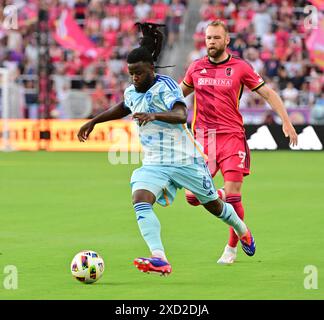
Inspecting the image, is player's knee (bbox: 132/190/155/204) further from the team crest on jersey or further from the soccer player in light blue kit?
the team crest on jersey

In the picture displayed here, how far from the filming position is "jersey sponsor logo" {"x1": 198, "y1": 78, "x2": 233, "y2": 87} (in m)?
10.6

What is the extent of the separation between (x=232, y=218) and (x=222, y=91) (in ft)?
5.09

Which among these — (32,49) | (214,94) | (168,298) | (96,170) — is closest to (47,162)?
(96,170)

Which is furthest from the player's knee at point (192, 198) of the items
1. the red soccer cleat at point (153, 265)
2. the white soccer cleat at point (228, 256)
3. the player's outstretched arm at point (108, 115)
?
the red soccer cleat at point (153, 265)

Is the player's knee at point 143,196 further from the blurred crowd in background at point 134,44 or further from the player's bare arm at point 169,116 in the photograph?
the blurred crowd in background at point 134,44

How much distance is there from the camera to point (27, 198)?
16.8 metres

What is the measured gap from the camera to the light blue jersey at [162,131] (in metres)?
9.11

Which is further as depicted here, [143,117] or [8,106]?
[8,106]

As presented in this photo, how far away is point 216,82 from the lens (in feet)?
35.0

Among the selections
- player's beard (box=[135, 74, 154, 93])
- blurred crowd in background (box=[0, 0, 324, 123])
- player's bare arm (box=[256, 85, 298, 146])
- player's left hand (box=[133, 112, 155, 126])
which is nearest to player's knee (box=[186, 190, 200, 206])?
player's bare arm (box=[256, 85, 298, 146])

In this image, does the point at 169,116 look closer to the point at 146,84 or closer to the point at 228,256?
the point at 146,84

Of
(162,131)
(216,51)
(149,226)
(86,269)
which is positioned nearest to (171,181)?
(162,131)

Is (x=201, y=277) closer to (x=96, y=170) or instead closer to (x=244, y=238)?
(x=244, y=238)

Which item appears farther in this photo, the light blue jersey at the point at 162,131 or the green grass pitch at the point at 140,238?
the light blue jersey at the point at 162,131
